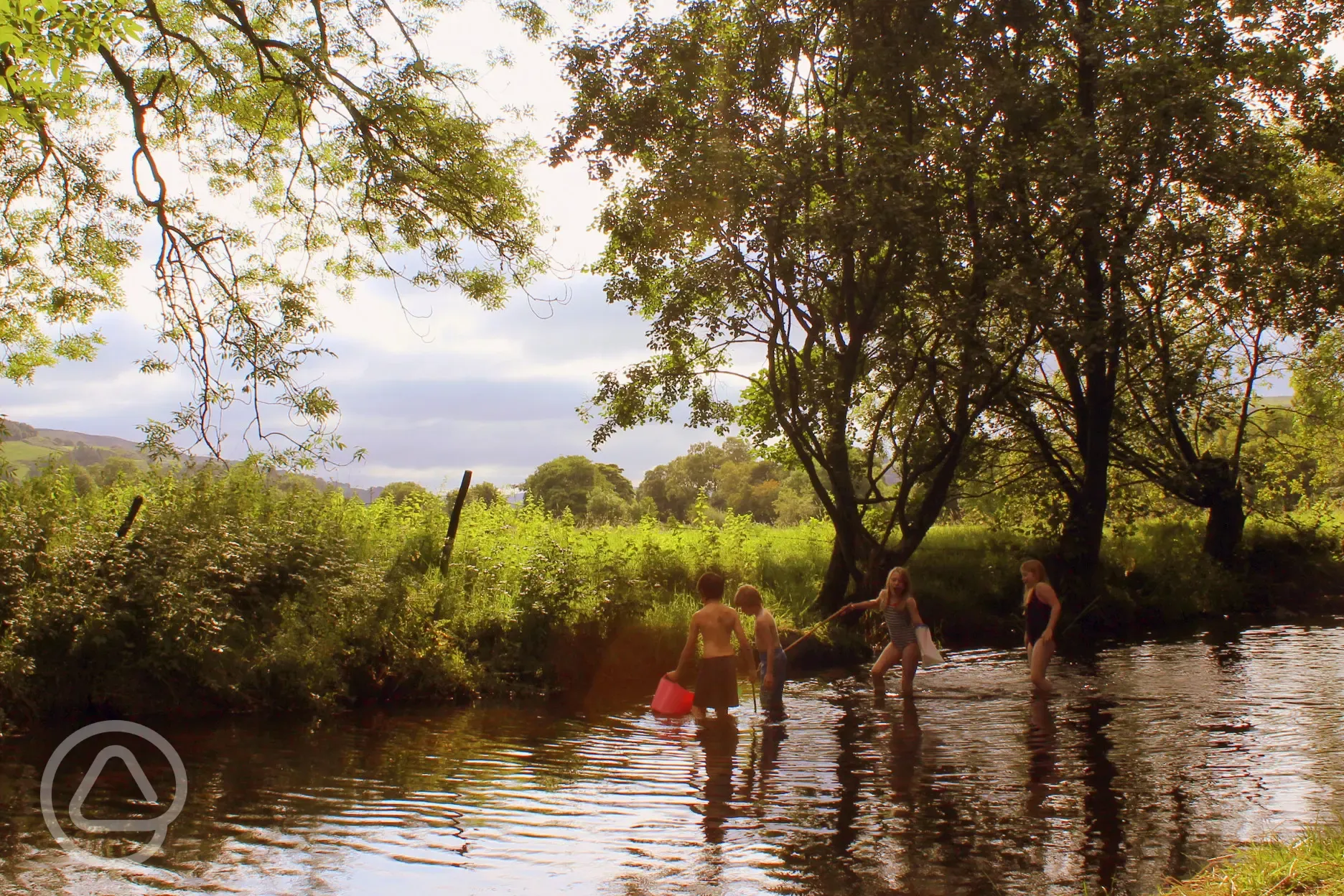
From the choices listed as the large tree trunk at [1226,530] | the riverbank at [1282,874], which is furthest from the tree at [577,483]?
the riverbank at [1282,874]

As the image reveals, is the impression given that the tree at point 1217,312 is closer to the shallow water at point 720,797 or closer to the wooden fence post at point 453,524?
the shallow water at point 720,797

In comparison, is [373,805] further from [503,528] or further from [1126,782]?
[503,528]

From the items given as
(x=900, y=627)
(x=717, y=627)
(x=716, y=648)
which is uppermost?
(x=717, y=627)

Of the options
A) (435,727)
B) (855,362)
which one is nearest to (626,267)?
(855,362)

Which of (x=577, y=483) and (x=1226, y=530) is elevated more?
(x=577, y=483)

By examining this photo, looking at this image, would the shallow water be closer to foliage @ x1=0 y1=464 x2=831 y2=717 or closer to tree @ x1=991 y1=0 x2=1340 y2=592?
foliage @ x1=0 y1=464 x2=831 y2=717

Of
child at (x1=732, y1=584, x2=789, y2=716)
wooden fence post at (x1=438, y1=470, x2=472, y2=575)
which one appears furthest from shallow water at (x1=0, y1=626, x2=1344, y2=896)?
wooden fence post at (x1=438, y1=470, x2=472, y2=575)

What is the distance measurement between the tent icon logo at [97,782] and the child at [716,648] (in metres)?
5.59

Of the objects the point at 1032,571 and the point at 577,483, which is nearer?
the point at 1032,571

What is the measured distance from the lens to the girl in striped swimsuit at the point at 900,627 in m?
14.5

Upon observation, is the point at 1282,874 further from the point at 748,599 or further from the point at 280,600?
the point at 280,600

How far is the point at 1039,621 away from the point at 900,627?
2094mm

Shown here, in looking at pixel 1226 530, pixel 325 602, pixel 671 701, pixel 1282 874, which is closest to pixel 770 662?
pixel 671 701

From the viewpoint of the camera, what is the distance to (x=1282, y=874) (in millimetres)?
5105
